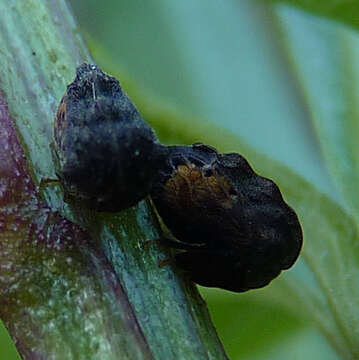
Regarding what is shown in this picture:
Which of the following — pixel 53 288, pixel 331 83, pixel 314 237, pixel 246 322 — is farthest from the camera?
pixel 246 322

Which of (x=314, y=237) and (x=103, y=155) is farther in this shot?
(x=314, y=237)

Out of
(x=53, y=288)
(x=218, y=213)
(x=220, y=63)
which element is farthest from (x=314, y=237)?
(x=220, y=63)

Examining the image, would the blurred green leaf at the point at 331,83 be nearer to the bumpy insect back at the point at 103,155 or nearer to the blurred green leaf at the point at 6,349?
the bumpy insect back at the point at 103,155

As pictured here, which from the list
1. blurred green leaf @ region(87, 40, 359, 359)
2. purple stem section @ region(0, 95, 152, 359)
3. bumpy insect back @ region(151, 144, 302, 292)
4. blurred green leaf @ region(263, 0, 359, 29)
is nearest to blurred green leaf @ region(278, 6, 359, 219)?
blurred green leaf @ region(87, 40, 359, 359)

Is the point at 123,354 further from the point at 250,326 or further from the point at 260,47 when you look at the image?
the point at 260,47

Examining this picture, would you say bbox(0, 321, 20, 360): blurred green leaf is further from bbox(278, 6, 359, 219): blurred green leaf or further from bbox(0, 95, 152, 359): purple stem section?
bbox(0, 95, 152, 359): purple stem section

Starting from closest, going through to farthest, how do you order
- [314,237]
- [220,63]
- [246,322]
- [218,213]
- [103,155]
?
[103,155]
[218,213]
[314,237]
[246,322]
[220,63]

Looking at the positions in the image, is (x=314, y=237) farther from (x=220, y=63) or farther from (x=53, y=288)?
(x=220, y=63)
